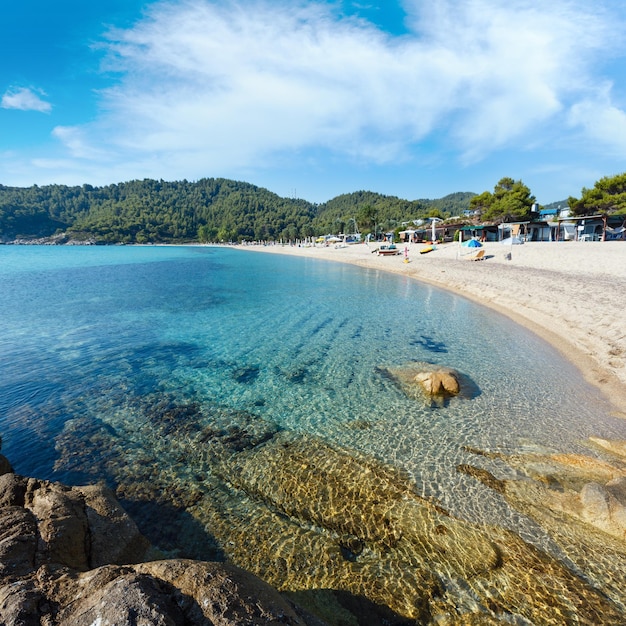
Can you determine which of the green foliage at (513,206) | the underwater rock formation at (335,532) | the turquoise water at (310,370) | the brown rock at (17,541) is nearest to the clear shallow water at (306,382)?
the turquoise water at (310,370)

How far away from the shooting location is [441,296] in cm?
2630

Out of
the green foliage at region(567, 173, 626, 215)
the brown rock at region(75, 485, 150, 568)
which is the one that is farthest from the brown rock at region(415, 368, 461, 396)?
the green foliage at region(567, 173, 626, 215)

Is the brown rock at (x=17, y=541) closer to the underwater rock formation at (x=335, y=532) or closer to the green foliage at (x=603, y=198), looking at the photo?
the underwater rock formation at (x=335, y=532)

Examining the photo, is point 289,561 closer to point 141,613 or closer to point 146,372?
point 141,613

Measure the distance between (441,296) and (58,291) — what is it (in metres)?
34.5

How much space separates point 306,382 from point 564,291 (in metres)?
17.8

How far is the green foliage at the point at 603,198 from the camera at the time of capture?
155 feet

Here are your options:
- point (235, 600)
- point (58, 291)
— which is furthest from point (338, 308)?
point (58, 291)

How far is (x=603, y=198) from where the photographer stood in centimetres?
4916

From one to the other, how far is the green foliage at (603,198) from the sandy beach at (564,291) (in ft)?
59.1

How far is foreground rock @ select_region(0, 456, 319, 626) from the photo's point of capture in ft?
7.80

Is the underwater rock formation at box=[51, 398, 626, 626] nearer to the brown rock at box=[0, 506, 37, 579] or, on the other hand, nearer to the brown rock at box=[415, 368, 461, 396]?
the brown rock at box=[0, 506, 37, 579]

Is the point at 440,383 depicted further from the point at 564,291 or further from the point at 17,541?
the point at 564,291

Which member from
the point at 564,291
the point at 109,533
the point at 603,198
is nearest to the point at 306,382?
the point at 109,533
